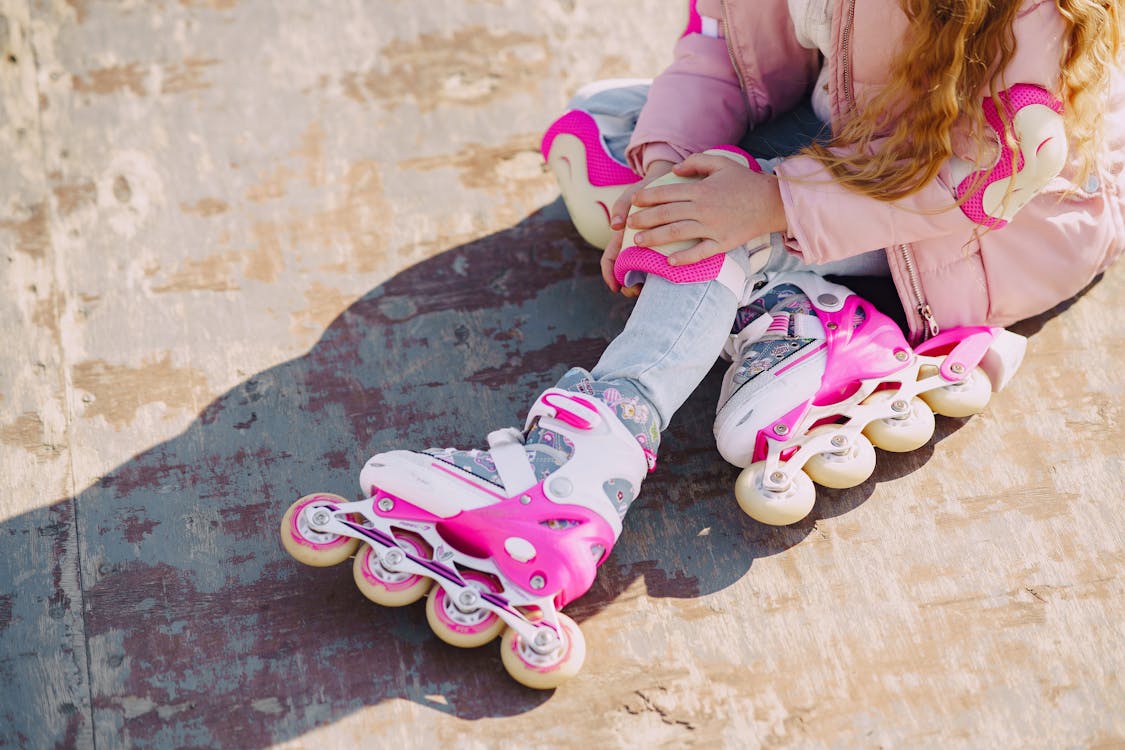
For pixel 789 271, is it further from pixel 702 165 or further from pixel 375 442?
pixel 375 442

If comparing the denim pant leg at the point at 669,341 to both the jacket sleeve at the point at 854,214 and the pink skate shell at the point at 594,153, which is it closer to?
the jacket sleeve at the point at 854,214

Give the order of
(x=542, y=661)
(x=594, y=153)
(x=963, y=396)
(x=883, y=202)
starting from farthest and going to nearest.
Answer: (x=594, y=153) → (x=963, y=396) → (x=883, y=202) → (x=542, y=661)

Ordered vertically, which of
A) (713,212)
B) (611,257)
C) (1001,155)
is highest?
(1001,155)

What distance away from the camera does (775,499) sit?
1.17 m

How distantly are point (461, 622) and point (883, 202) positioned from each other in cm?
66

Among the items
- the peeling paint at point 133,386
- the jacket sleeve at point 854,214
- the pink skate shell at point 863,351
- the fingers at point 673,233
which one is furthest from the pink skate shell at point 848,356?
the peeling paint at point 133,386

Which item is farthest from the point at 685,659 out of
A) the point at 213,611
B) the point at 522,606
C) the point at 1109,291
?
the point at 1109,291

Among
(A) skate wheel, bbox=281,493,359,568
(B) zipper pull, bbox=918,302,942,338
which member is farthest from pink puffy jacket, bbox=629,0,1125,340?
(A) skate wheel, bbox=281,493,359,568

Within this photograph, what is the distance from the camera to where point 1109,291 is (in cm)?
146

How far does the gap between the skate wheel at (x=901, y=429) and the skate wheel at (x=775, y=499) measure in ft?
0.39

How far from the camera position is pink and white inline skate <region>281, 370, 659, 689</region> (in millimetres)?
1079

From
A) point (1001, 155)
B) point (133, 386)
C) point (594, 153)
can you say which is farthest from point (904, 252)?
point (133, 386)

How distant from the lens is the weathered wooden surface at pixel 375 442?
3.57ft

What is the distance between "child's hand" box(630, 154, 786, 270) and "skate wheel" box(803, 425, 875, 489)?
0.27 metres
